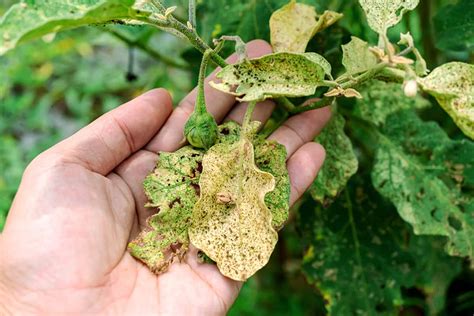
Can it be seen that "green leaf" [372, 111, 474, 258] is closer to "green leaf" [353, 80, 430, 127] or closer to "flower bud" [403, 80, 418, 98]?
"green leaf" [353, 80, 430, 127]

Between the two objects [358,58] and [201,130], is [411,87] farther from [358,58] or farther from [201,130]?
[201,130]

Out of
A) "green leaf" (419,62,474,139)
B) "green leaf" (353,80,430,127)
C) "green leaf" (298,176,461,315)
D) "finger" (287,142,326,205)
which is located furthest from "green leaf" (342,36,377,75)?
"green leaf" (298,176,461,315)

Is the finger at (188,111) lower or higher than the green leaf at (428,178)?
higher

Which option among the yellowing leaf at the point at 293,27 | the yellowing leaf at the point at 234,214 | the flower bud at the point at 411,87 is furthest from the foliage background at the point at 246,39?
the flower bud at the point at 411,87

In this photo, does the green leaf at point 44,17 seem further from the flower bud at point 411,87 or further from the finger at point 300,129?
the finger at point 300,129

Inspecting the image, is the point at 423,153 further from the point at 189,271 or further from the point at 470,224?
the point at 189,271

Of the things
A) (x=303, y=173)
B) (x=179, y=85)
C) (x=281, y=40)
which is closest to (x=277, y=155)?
(x=303, y=173)

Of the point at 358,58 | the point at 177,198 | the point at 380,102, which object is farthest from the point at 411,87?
the point at 380,102
